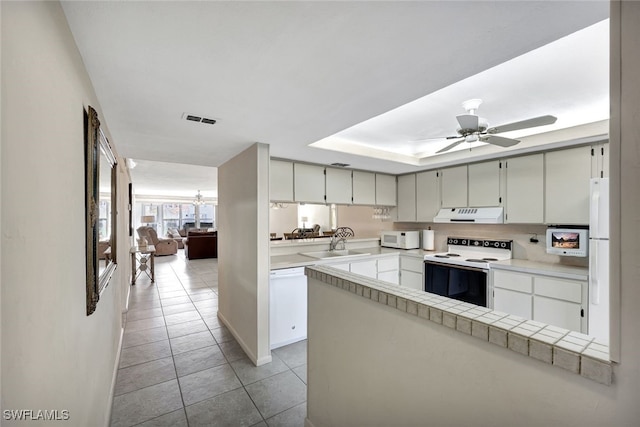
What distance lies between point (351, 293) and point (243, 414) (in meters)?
1.42

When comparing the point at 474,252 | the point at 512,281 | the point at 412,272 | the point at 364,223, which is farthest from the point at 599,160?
the point at 364,223

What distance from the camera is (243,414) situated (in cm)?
205

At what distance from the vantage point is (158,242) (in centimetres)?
925

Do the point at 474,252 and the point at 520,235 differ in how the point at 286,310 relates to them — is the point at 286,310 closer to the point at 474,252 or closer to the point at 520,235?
the point at 474,252

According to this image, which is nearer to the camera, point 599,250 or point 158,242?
point 599,250

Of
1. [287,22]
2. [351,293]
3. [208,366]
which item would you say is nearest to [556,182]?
[351,293]

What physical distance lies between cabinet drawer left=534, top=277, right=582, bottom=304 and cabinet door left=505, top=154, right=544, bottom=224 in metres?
0.70

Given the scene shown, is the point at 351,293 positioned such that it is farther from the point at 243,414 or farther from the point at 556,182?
the point at 556,182

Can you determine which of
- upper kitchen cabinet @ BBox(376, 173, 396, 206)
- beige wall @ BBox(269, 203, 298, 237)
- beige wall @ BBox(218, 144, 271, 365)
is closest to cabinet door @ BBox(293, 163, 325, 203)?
beige wall @ BBox(218, 144, 271, 365)

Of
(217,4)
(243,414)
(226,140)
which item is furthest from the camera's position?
(226,140)

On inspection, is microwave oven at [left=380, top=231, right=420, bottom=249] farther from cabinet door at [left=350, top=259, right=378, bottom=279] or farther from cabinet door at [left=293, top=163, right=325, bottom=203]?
cabinet door at [left=293, top=163, right=325, bottom=203]

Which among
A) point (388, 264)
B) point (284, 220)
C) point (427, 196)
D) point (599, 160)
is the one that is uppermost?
point (599, 160)

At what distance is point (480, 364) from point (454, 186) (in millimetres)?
3414

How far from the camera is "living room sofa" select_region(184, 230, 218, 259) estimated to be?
870 centimetres
